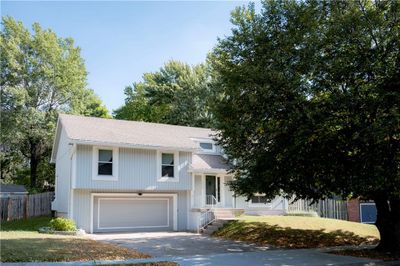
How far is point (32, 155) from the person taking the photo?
1628 inches

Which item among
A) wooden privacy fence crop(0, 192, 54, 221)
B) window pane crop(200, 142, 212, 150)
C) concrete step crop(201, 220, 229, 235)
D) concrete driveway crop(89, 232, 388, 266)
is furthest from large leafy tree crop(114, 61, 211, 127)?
concrete driveway crop(89, 232, 388, 266)

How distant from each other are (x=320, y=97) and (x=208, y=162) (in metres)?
14.9

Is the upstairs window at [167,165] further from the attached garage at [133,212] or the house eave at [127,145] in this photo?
the attached garage at [133,212]

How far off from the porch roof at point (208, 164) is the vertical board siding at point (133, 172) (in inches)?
30.7

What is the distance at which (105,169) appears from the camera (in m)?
24.1

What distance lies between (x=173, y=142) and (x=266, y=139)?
11449mm

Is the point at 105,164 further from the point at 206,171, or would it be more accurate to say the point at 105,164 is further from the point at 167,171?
the point at 206,171

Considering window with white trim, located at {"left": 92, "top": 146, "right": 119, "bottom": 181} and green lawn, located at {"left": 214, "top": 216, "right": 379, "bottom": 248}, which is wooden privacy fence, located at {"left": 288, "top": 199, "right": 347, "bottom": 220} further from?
window with white trim, located at {"left": 92, "top": 146, "right": 119, "bottom": 181}

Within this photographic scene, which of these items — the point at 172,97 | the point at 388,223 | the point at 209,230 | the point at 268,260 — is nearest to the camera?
the point at 268,260

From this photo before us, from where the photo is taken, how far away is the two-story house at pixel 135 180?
77.6 ft

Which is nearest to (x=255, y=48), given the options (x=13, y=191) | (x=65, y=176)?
(x=65, y=176)

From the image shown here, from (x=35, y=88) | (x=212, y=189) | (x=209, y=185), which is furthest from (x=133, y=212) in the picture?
(x=35, y=88)

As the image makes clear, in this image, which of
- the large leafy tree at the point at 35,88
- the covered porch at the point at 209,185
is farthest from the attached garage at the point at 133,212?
the large leafy tree at the point at 35,88

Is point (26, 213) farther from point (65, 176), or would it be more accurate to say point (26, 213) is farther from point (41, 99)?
point (41, 99)
